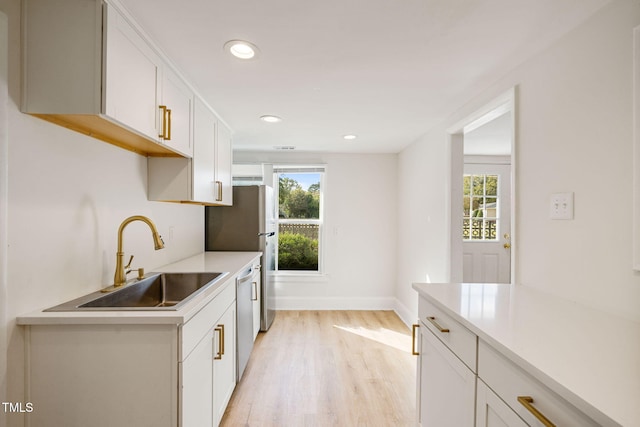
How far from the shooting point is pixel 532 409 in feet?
2.43

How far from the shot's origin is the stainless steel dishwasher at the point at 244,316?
2158 mm

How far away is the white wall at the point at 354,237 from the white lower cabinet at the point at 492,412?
124 inches

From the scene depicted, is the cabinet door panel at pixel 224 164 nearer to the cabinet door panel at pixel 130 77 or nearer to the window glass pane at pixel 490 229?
the cabinet door panel at pixel 130 77

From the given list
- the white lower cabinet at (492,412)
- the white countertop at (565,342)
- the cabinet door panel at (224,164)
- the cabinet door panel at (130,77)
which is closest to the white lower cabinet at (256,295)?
the cabinet door panel at (224,164)

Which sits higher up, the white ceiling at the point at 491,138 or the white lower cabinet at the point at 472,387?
the white ceiling at the point at 491,138

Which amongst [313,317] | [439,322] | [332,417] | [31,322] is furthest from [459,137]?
[31,322]

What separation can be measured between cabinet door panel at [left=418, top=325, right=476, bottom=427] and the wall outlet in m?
0.83

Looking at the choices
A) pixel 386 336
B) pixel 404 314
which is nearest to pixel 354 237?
pixel 404 314

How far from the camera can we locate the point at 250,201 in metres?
3.21

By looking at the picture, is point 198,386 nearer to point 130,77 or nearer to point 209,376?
point 209,376

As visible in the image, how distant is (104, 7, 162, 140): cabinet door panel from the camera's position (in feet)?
3.84

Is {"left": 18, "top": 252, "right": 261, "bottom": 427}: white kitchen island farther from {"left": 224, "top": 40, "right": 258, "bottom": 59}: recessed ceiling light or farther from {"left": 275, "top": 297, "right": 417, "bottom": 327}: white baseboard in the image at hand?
{"left": 275, "top": 297, "right": 417, "bottom": 327}: white baseboard

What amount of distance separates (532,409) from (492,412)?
0.24m

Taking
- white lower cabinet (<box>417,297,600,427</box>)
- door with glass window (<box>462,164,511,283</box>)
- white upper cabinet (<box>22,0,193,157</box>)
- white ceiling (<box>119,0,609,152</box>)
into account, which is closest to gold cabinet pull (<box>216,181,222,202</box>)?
white ceiling (<box>119,0,609,152</box>)
